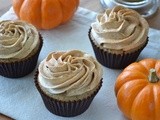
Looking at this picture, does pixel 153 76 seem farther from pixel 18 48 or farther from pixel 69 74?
pixel 18 48

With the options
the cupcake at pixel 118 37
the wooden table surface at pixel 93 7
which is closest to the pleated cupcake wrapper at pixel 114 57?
the cupcake at pixel 118 37

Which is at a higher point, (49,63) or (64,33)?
(49,63)

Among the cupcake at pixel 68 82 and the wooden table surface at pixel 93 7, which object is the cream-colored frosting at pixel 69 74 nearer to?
the cupcake at pixel 68 82

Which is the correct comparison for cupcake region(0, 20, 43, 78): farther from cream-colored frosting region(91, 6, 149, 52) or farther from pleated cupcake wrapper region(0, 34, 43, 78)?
cream-colored frosting region(91, 6, 149, 52)

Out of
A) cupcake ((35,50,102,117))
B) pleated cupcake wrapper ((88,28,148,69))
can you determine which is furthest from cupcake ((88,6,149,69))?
cupcake ((35,50,102,117))

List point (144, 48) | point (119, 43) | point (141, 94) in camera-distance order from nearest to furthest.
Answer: point (141, 94), point (119, 43), point (144, 48)

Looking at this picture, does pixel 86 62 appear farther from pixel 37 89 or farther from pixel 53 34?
pixel 53 34

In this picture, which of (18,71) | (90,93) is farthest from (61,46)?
(90,93)
